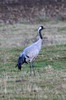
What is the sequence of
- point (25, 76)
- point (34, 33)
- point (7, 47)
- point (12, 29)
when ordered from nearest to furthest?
1. point (25, 76)
2. point (7, 47)
3. point (34, 33)
4. point (12, 29)

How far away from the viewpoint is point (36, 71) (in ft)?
40.0

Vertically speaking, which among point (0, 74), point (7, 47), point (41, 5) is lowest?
point (41, 5)

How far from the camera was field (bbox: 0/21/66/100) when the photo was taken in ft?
30.6

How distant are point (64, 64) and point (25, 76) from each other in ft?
7.41

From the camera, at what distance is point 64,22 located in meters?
27.9

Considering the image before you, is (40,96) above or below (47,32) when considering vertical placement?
above

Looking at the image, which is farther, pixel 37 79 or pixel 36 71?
pixel 36 71

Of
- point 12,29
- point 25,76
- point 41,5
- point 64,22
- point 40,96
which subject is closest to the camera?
point 40,96

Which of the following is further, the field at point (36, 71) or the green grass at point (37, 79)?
the field at point (36, 71)

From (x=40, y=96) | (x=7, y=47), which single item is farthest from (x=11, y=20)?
(x=40, y=96)

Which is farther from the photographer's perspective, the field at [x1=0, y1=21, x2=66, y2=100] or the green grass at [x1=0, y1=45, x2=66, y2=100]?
the field at [x1=0, y1=21, x2=66, y2=100]

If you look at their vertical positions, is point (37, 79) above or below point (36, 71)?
above

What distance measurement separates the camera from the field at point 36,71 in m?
9.31

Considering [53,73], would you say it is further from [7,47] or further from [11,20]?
[11,20]
